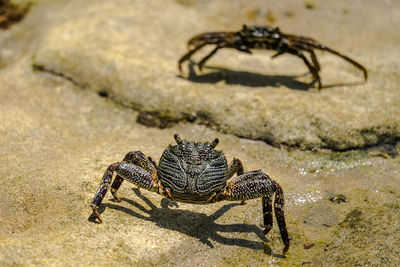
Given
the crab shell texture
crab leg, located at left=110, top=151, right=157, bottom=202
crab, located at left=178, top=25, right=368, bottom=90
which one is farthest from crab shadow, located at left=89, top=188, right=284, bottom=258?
crab, located at left=178, top=25, right=368, bottom=90

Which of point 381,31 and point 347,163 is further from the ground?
point 381,31

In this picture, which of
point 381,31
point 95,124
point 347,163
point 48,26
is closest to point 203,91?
point 95,124

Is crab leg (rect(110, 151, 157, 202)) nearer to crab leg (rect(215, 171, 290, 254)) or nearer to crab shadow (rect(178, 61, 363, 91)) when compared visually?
crab leg (rect(215, 171, 290, 254))

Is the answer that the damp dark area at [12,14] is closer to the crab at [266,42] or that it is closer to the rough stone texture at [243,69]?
the rough stone texture at [243,69]

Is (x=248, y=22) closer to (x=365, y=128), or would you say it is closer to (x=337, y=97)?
(x=337, y=97)

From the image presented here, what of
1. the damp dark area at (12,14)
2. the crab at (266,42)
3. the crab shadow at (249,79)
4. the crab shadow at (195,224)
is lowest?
the crab shadow at (195,224)

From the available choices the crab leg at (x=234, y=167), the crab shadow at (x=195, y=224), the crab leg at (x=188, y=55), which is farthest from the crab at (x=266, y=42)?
the crab shadow at (x=195, y=224)
